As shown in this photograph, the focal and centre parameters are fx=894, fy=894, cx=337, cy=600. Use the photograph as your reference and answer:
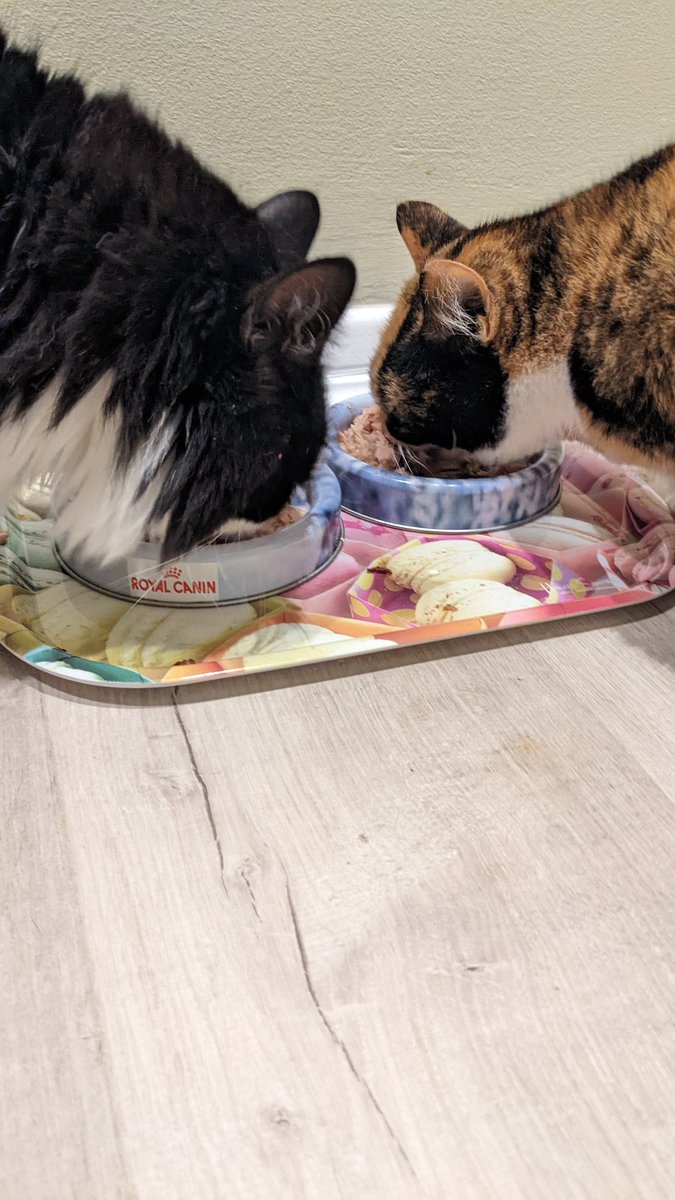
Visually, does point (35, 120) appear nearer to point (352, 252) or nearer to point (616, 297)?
point (616, 297)

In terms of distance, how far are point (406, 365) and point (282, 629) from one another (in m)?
0.50

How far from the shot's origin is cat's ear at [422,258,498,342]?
1.34 meters

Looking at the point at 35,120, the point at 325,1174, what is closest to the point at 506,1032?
the point at 325,1174

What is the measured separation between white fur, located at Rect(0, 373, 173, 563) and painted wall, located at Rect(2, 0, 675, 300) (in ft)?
2.82

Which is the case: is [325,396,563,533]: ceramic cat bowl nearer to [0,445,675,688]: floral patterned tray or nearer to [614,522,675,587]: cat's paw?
[0,445,675,688]: floral patterned tray

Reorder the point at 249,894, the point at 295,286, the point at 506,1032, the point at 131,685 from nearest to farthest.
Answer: the point at 506,1032, the point at 249,894, the point at 295,286, the point at 131,685

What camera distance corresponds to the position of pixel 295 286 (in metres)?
1.07

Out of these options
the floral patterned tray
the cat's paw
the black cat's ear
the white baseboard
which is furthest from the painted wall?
the cat's paw

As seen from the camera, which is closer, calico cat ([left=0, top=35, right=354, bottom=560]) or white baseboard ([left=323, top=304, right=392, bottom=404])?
calico cat ([left=0, top=35, right=354, bottom=560])

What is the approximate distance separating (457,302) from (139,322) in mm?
542

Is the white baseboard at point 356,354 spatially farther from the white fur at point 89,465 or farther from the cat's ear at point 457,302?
the white fur at point 89,465

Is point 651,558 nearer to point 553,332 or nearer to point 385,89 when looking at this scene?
point 553,332

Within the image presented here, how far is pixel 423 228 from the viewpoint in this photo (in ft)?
5.14

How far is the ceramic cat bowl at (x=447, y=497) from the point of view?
157 centimetres
